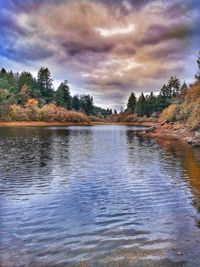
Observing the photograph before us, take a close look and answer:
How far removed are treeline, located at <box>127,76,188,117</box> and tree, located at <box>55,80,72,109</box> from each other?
4160 centimetres

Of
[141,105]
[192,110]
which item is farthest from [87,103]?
[192,110]

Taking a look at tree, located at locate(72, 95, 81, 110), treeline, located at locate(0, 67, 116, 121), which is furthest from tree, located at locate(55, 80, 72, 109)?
tree, located at locate(72, 95, 81, 110)

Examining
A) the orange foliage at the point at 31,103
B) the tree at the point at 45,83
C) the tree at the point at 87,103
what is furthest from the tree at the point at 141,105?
the orange foliage at the point at 31,103

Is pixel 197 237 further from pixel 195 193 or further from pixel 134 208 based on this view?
pixel 195 193

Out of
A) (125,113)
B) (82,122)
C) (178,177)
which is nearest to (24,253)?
(178,177)

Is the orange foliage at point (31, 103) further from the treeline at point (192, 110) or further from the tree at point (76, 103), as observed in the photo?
the treeline at point (192, 110)

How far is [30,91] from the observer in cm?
13912

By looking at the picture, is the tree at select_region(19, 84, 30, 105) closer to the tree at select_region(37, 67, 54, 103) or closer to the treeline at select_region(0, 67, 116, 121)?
the treeline at select_region(0, 67, 116, 121)

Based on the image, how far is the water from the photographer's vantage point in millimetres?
8547

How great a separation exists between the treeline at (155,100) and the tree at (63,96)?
4160 centimetres

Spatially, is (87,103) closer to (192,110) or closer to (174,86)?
(174,86)

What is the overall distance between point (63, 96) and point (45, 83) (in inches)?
471

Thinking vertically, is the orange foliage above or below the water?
above

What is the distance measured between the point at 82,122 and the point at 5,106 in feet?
161
